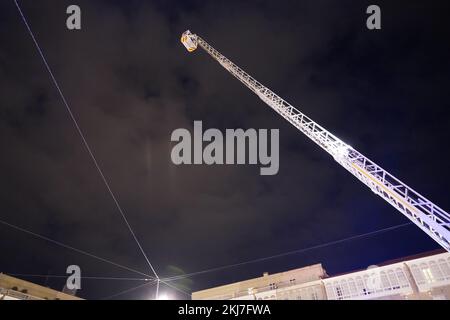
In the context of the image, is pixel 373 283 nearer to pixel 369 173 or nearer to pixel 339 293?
pixel 339 293

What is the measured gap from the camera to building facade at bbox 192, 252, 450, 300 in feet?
107

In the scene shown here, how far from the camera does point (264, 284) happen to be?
159ft

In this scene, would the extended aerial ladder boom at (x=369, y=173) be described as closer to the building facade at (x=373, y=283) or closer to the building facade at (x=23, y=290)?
the building facade at (x=373, y=283)

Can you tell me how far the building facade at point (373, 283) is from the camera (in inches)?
1283

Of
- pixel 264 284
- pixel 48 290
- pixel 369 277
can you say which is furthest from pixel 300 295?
pixel 48 290

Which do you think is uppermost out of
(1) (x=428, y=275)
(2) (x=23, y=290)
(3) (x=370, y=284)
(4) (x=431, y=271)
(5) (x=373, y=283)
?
(4) (x=431, y=271)

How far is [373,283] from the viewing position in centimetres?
3634

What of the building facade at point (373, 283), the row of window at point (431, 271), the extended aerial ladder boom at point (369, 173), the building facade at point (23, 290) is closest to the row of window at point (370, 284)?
the building facade at point (373, 283)

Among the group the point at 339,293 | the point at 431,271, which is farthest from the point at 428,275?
the point at 339,293

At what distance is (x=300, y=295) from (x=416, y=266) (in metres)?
16.4

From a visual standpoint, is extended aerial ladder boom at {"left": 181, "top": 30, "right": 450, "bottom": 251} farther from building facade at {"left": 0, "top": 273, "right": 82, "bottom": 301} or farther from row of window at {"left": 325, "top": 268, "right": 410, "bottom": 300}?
building facade at {"left": 0, "top": 273, "right": 82, "bottom": 301}

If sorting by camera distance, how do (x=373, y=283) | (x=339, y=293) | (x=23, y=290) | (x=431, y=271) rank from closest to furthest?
(x=431, y=271)
(x=373, y=283)
(x=339, y=293)
(x=23, y=290)
